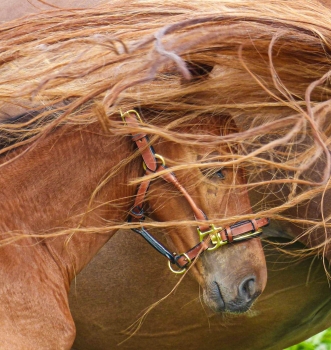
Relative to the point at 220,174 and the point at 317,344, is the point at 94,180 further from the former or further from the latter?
the point at 317,344

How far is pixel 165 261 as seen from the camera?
8.40ft

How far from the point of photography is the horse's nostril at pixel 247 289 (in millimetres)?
2016

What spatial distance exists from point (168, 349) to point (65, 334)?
1.02 meters

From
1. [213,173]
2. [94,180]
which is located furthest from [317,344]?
[94,180]

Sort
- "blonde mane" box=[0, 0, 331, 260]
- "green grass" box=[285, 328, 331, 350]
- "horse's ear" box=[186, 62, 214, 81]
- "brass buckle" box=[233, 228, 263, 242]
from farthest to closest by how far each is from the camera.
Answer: "green grass" box=[285, 328, 331, 350], "brass buckle" box=[233, 228, 263, 242], "horse's ear" box=[186, 62, 214, 81], "blonde mane" box=[0, 0, 331, 260]

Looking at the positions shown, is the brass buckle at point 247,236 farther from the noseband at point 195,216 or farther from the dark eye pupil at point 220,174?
the dark eye pupil at point 220,174

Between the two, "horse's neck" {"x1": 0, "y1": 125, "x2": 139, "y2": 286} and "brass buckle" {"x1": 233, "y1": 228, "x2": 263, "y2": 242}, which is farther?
"brass buckle" {"x1": 233, "y1": 228, "x2": 263, "y2": 242}

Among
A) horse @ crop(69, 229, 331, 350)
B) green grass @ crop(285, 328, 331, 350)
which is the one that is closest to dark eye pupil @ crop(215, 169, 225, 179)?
horse @ crop(69, 229, 331, 350)

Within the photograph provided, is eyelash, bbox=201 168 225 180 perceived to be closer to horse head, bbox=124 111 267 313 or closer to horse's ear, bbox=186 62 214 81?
horse head, bbox=124 111 267 313

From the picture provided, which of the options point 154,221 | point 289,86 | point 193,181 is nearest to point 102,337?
point 154,221

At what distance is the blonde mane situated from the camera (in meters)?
1.78

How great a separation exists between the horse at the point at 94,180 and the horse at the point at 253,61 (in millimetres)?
35

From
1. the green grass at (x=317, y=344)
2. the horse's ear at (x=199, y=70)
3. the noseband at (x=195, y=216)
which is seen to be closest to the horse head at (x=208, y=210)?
the noseband at (x=195, y=216)

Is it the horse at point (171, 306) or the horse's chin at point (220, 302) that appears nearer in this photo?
the horse's chin at point (220, 302)
